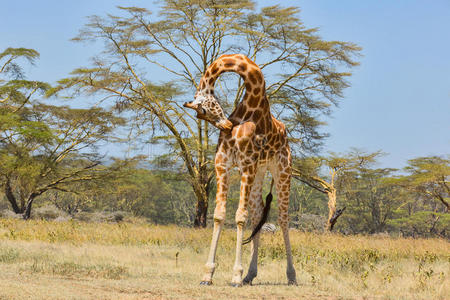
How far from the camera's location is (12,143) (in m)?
24.7

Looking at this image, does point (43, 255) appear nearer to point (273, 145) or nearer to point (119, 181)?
point (273, 145)

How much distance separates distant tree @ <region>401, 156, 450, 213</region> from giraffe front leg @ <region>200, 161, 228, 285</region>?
19.8 metres

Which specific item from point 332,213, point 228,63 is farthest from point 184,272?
point 332,213

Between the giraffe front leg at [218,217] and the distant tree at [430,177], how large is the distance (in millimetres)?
19794

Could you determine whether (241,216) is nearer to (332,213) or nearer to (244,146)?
(244,146)

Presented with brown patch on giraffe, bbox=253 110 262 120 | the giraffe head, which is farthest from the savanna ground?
brown patch on giraffe, bbox=253 110 262 120

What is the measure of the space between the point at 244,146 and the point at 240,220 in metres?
1.00

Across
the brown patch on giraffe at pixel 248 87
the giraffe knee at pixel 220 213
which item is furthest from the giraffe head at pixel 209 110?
the giraffe knee at pixel 220 213

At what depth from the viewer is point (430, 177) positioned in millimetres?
23609

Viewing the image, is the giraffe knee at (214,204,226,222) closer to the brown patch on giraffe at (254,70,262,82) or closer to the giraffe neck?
the giraffe neck

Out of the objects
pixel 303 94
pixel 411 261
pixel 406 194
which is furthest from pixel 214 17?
pixel 406 194

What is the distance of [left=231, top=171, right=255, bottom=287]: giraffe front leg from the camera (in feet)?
20.4

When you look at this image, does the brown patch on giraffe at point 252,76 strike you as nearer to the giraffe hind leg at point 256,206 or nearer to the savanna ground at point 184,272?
the giraffe hind leg at point 256,206

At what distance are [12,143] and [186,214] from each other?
66.4ft
